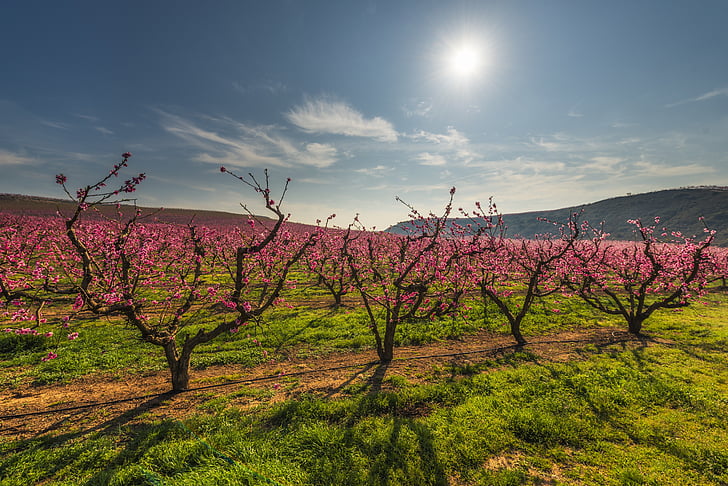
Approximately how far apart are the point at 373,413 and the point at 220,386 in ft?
18.4

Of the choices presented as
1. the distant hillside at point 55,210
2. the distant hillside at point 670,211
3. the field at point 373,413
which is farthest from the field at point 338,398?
the distant hillside at point 670,211

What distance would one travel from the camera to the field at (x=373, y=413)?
17.8 feet

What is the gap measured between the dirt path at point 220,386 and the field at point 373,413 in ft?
0.21

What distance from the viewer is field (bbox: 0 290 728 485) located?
543 centimetres

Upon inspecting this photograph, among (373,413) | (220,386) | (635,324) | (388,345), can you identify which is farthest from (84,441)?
(635,324)

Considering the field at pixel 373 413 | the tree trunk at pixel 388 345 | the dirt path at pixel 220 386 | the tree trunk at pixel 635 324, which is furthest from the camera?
the tree trunk at pixel 635 324

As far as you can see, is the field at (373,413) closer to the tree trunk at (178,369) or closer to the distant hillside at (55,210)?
the tree trunk at (178,369)

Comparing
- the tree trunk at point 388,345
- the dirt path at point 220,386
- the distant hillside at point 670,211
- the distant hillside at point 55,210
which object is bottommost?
the dirt path at point 220,386

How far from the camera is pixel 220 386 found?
928 cm

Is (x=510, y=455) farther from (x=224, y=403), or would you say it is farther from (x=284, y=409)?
(x=224, y=403)

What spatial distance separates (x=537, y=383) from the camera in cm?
861

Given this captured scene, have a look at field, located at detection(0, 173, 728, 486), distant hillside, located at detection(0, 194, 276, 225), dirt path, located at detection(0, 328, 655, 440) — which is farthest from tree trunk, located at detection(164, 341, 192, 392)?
distant hillside, located at detection(0, 194, 276, 225)

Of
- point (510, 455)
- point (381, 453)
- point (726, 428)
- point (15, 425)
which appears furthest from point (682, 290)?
point (15, 425)

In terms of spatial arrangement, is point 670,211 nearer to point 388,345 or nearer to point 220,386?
point 388,345
